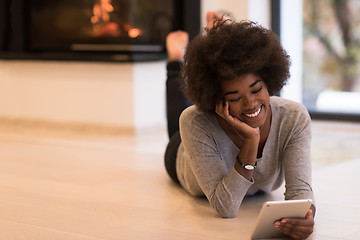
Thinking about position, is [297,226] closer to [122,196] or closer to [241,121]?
[241,121]

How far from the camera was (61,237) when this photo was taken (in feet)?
6.40

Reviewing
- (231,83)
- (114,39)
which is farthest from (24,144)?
(231,83)

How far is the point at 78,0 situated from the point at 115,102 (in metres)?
0.88

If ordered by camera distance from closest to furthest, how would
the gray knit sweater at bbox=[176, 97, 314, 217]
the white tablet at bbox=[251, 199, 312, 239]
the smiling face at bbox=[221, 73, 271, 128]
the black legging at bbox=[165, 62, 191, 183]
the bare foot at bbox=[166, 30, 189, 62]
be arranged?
the white tablet at bbox=[251, 199, 312, 239] < the smiling face at bbox=[221, 73, 271, 128] < the gray knit sweater at bbox=[176, 97, 314, 217] < the black legging at bbox=[165, 62, 191, 183] < the bare foot at bbox=[166, 30, 189, 62]

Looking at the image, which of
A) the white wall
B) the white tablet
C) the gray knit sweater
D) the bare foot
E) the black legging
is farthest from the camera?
the white wall

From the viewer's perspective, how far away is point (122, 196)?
8.31ft

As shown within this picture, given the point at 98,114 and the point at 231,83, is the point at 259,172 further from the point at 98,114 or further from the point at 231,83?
the point at 98,114

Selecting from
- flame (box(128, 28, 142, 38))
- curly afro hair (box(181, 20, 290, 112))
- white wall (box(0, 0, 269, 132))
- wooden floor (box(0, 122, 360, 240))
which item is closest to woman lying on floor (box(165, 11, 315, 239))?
curly afro hair (box(181, 20, 290, 112))

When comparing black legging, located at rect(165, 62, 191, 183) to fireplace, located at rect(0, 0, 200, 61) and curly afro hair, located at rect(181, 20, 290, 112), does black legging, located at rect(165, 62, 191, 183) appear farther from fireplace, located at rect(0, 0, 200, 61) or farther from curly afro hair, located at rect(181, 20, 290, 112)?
fireplace, located at rect(0, 0, 200, 61)

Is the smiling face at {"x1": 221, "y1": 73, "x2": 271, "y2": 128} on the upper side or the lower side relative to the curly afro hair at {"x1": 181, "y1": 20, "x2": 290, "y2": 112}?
lower

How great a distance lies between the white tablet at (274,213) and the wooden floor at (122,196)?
0.08m

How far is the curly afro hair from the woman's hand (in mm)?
28

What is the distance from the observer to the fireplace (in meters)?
4.38

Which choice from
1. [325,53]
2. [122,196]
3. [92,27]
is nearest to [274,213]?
[122,196]
